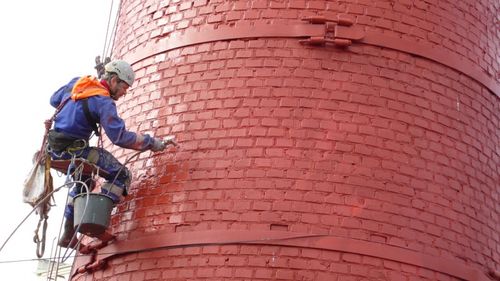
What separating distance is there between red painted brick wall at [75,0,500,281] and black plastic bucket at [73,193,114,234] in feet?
1.24

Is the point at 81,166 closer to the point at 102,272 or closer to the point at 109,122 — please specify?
the point at 109,122

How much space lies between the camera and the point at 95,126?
27.5 ft

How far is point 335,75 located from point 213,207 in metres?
1.77

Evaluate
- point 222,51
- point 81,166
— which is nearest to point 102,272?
point 81,166

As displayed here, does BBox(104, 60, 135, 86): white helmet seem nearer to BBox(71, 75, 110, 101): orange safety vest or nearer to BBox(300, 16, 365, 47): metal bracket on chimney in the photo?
BBox(71, 75, 110, 101): orange safety vest

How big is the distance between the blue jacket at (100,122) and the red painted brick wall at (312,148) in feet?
1.45

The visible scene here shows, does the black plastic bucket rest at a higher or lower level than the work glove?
lower

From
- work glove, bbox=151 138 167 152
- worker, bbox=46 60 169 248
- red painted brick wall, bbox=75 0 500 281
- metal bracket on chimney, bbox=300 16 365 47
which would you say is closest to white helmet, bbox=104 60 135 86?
worker, bbox=46 60 169 248

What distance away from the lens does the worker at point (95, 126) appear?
819 cm

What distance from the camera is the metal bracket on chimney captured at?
859 centimetres

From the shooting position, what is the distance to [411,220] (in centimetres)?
808

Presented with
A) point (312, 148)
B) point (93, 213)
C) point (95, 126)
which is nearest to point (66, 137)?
point (95, 126)

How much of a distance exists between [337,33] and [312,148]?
4.15 ft

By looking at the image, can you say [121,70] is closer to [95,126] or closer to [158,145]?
[95,126]
